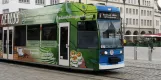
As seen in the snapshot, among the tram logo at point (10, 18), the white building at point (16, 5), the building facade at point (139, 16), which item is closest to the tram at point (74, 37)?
the tram logo at point (10, 18)

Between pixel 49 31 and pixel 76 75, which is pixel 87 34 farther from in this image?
pixel 49 31

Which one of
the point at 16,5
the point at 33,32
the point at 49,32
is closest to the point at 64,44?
the point at 49,32

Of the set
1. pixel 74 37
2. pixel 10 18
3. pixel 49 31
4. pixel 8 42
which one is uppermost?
pixel 10 18

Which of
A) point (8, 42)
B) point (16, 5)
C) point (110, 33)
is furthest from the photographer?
point (16, 5)

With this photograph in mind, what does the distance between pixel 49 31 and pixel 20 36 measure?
10.2ft

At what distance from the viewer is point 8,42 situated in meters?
19.0

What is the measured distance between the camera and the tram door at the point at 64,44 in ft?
46.3

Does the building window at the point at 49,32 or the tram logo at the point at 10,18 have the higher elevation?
the tram logo at the point at 10,18

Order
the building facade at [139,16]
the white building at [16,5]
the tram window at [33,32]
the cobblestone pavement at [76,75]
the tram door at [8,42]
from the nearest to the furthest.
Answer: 1. the cobblestone pavement at [76,75]
2. the tram window at [33,32]
3. the tram door at [8,42]
4. the white building at [16,5]
5. the building facade at [139,16]

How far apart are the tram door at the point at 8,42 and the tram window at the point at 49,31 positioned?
12.6 ft

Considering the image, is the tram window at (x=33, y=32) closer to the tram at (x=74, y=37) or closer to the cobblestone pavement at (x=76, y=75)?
the tram at (x=74, y=37)

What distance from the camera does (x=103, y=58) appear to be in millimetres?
12820

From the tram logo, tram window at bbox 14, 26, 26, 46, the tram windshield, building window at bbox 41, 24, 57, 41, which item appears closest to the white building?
the tram logo

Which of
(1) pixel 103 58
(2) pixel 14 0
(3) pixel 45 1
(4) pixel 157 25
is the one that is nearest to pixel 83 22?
(1) pixel 103 58
